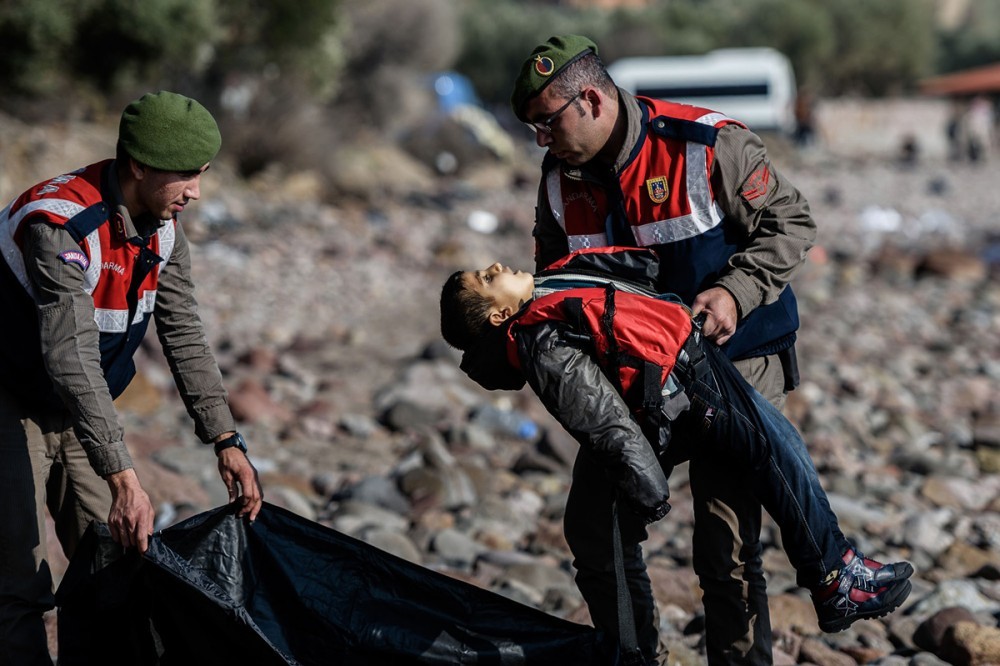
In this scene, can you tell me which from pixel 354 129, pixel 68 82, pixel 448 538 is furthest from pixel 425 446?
pixel 354 129

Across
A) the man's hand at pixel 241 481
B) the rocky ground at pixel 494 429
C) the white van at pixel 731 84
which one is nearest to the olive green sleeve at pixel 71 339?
the man's hand at pixel 241 481

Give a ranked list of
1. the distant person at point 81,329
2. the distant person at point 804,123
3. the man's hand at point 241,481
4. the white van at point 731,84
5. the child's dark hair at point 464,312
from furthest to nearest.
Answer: the white van at point 731,84 → the distant person at point 804,123 → the man's hand at point 241,481 → the child's dark hair at point 464,312 → the distant person at point 81,329

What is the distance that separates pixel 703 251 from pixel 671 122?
0.39 m

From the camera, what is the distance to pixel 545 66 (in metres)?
3.25

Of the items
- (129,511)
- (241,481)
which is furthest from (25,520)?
(241,481)

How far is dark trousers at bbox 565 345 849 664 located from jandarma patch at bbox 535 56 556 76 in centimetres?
90

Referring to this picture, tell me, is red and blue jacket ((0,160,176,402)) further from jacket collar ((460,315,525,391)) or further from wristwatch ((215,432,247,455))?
jacket collar ((460,315,525,391))

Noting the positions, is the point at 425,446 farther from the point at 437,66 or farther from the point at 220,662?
the point at 437,66

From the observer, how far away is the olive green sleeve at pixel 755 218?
3264 millimetres

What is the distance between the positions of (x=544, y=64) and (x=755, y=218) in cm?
75

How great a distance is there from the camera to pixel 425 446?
718cm

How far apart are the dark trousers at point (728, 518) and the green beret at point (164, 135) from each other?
1.43 metres

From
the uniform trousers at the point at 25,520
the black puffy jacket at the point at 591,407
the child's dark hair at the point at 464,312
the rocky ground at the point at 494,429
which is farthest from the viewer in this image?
the rocky ground at the point at 494,429

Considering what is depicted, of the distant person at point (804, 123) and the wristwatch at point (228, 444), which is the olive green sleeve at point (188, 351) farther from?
the distant person at point (804, 123)
